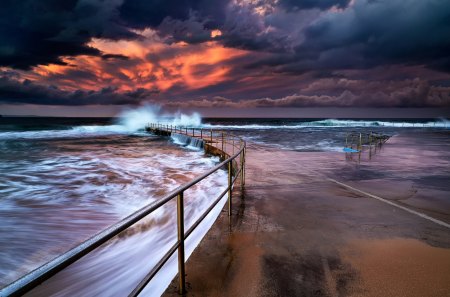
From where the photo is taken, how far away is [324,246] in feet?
12.8

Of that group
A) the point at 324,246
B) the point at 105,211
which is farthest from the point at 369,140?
the point at 324,246

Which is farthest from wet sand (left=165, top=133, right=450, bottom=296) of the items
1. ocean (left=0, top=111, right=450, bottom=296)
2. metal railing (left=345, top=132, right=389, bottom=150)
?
metal railing (left=345, top=132, right=389, bottom=150)

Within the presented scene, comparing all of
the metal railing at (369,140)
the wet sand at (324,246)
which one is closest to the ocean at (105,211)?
the wet sand at (324,246)

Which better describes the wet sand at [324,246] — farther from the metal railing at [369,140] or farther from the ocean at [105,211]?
the metal railing at [369,140]

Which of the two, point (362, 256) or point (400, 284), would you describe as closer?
point (400, 284)

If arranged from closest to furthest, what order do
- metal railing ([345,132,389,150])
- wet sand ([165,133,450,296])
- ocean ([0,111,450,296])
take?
wet sand ([165,133,450,296]) < ocean ([0,111,450,296]) < metal railing ([345,132,389,150])

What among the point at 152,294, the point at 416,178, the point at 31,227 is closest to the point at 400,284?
the point at 152,294

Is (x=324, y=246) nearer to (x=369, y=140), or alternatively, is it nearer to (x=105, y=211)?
(x=105, y=211)

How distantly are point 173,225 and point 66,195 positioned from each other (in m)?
5.51

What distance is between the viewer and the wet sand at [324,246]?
117 inches

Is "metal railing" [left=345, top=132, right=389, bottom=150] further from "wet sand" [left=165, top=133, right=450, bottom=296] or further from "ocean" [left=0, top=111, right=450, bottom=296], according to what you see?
"wet sand" [left=165, top=133, right=450, bottom=296]

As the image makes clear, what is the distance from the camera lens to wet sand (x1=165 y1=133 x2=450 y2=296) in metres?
2.97

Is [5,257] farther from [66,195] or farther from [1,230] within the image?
[66,195]

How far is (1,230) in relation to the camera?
731 cm
